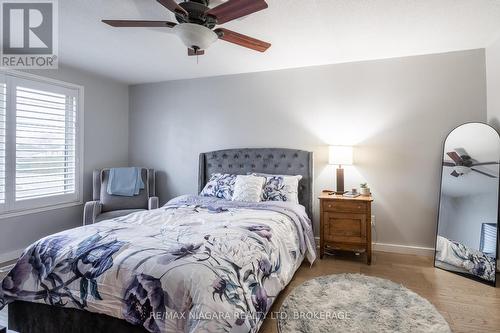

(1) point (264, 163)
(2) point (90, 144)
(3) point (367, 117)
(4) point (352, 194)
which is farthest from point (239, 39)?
(2) point (90, 144)

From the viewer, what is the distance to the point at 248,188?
10.4ft

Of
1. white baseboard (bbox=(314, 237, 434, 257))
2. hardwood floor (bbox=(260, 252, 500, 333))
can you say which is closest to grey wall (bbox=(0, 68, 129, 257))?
hardwood floor (bbox=(260, 252, 500, 333))

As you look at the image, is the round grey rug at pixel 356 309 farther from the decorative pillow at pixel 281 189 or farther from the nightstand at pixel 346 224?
the decorative pillow at pixel 281 189

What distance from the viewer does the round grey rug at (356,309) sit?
1.84 metres

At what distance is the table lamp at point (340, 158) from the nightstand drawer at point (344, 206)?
0.83ft

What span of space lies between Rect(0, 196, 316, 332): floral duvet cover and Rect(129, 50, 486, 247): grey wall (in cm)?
182

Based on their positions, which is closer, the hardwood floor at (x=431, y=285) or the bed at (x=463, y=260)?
the hardwood floor at (x=431, y=285)

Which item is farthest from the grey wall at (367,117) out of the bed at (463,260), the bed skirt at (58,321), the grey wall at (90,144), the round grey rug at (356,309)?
the bed skirt at (58,321)

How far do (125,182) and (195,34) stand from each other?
2663 millimetres

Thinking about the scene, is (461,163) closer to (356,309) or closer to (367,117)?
(367,117)

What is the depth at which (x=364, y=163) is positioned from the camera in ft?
11.2

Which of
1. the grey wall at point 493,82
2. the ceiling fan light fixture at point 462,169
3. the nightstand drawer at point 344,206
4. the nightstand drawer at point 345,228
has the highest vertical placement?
the grey wall at point 493,82

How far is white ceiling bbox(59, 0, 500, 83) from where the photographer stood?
217 centimetres

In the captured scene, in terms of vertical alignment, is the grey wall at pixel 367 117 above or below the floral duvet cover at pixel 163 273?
above
